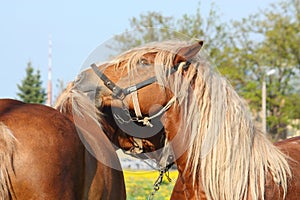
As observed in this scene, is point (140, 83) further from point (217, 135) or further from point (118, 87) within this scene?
point (217, 135)

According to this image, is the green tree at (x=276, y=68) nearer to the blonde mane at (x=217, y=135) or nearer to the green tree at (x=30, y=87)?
the green tree at (x=30, y=87)

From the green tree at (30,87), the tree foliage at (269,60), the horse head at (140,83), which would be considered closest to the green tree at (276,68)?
the tree foliage at (269,60)

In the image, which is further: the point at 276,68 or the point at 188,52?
the point at 276,68

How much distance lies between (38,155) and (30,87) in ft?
128

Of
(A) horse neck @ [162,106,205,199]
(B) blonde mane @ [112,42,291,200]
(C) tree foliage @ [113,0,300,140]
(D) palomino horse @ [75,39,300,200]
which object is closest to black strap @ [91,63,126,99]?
(D) palomino horse @ [75,39,300,200]

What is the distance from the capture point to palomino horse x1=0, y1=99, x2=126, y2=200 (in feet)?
11.2

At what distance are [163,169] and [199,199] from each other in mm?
493

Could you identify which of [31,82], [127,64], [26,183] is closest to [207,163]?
[127,64]

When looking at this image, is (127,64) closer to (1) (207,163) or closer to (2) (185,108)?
(2) (185,108)

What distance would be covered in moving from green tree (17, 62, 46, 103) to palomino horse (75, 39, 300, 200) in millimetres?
37531

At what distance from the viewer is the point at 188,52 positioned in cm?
393

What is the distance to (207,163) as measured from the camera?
3.84 meters

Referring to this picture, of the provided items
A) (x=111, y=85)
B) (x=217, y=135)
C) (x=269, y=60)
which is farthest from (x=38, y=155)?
(x=269, y=60)

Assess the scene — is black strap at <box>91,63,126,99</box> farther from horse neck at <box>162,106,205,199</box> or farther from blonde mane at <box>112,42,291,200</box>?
horse neck at <box>162,106,205,199</box>
